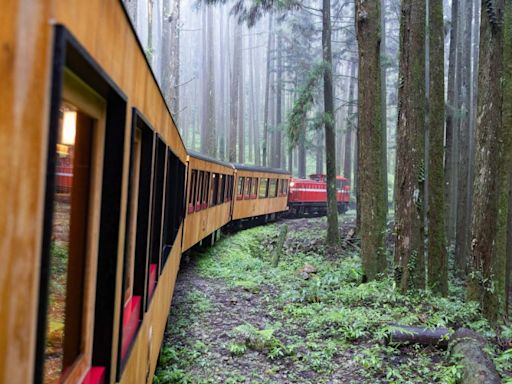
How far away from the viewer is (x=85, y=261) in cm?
190

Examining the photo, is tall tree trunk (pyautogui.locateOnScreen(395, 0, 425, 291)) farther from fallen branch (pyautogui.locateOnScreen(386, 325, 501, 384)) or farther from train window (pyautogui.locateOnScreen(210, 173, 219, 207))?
train window (pyautogui.locateOnScreen(210, 173, 219, 207))

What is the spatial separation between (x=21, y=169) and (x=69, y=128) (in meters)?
0.57

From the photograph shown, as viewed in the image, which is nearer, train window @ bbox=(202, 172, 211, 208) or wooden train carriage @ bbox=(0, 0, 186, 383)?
wooden train carriage @ bbox=(0, 0, 186, 383)

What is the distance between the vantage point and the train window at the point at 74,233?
155 cm

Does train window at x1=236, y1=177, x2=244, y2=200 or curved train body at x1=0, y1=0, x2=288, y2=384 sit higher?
train window at x1=236, y1=177, x2=244, y2=200

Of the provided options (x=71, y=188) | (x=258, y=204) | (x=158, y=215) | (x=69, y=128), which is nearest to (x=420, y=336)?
(x=158, y=215)

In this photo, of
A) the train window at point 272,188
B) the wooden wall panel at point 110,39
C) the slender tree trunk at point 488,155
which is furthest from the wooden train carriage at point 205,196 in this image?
the wooden wall panel at point 110,39

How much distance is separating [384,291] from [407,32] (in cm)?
477

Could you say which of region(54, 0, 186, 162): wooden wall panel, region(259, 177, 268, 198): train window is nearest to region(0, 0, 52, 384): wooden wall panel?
region(54, 0, 186, 162): wooden wall panel

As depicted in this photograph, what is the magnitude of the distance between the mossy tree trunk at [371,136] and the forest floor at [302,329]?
0.67 m

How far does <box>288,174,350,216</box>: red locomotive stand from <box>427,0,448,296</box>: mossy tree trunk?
1896cm

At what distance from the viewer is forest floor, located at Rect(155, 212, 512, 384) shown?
5.89m

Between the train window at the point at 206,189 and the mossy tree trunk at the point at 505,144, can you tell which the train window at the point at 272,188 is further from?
the mossy tree trunk at the point at 505,144

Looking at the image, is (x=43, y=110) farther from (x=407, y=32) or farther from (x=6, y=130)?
(x=407, y=32)
